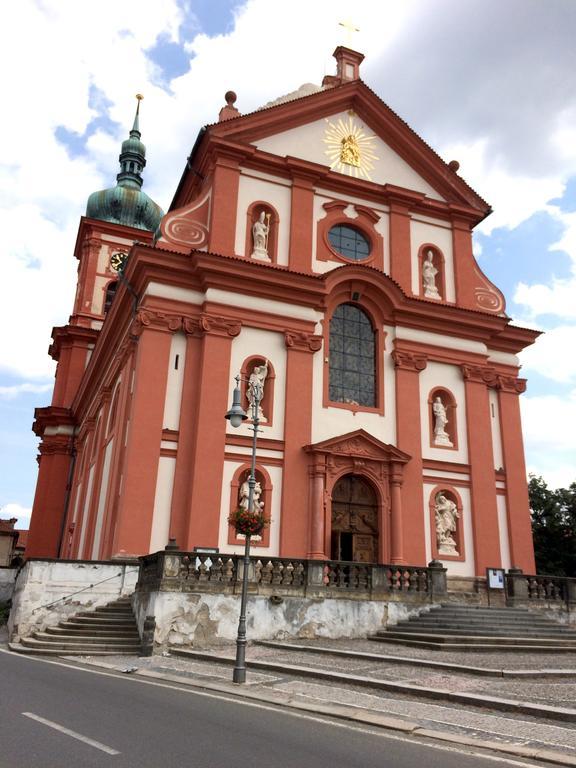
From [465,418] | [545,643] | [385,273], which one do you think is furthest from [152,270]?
[545,643]

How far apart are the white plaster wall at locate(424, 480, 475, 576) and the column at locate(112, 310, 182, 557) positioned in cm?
923

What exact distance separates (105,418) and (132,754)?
79.8 ft

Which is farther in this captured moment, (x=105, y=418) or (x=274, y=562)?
(x=105, y=418)

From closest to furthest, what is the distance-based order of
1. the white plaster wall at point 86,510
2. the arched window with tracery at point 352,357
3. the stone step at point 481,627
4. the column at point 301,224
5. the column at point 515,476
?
the stone step at point 481,627
the arched window with tracery at point 352,357
the column at point 515,476
the column at point 301,224
the white plaster wall at point 86,510

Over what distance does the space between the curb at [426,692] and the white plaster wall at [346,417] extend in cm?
1050

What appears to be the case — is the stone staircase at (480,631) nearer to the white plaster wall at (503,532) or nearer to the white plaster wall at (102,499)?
the white plaster wall at (503,532)

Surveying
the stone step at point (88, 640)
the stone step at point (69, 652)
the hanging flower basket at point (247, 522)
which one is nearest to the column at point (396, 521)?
the hanging flower basket at point (247, 522)

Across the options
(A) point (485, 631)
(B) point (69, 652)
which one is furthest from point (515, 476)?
(B) point (69, 652)

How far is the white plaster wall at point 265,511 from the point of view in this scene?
805 inches

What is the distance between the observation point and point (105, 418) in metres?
29.3

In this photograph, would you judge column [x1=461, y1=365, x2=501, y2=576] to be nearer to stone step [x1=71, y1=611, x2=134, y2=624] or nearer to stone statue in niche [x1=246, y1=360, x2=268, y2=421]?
stone statue in niche [x1=246, y1=360, x2=268, y2=421]

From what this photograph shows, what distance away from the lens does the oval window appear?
1019 inches

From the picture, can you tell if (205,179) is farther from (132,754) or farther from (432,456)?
(132,754)

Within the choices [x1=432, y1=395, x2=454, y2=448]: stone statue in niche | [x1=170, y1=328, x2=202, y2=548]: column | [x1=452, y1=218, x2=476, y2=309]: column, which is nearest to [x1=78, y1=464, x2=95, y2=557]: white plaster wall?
[x1=170, y1=328, x2=202, y2=548]: column
